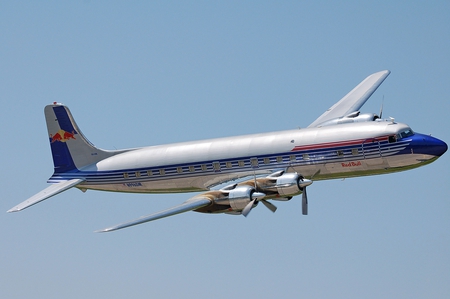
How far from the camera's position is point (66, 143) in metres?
51.2

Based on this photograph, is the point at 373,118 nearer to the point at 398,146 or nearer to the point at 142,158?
the point at 398,146

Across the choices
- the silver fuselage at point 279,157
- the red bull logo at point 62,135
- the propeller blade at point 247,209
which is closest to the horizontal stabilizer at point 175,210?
the propeller blade at point 247,209

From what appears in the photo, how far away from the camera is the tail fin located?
5062 cm

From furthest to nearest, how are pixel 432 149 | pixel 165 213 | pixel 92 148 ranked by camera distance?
1. pixel 92 148
2. pixel 432 149
3. pixel 165 213

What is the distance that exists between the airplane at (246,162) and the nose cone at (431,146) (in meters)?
0.05

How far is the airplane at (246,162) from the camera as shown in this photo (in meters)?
41.3

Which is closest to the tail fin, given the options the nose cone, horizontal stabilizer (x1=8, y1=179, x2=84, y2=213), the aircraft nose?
horizontal stabilizer (x1=8, y1=179, x2=84, y2=213)

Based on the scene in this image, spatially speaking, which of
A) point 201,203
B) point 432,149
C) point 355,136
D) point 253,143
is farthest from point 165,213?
point 432,149

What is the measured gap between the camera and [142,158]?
4812 cm

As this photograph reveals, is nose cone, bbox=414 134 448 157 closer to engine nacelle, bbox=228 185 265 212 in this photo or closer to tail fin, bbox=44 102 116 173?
engine nacelle, bbox=228 185 265 212

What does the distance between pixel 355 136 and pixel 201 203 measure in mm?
8775

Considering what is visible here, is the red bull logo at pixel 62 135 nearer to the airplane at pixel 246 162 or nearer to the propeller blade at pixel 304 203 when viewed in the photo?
the airplane at pixel 246 162

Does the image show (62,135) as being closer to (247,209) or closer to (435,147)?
(247,209)

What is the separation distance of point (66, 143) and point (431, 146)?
21335mm
